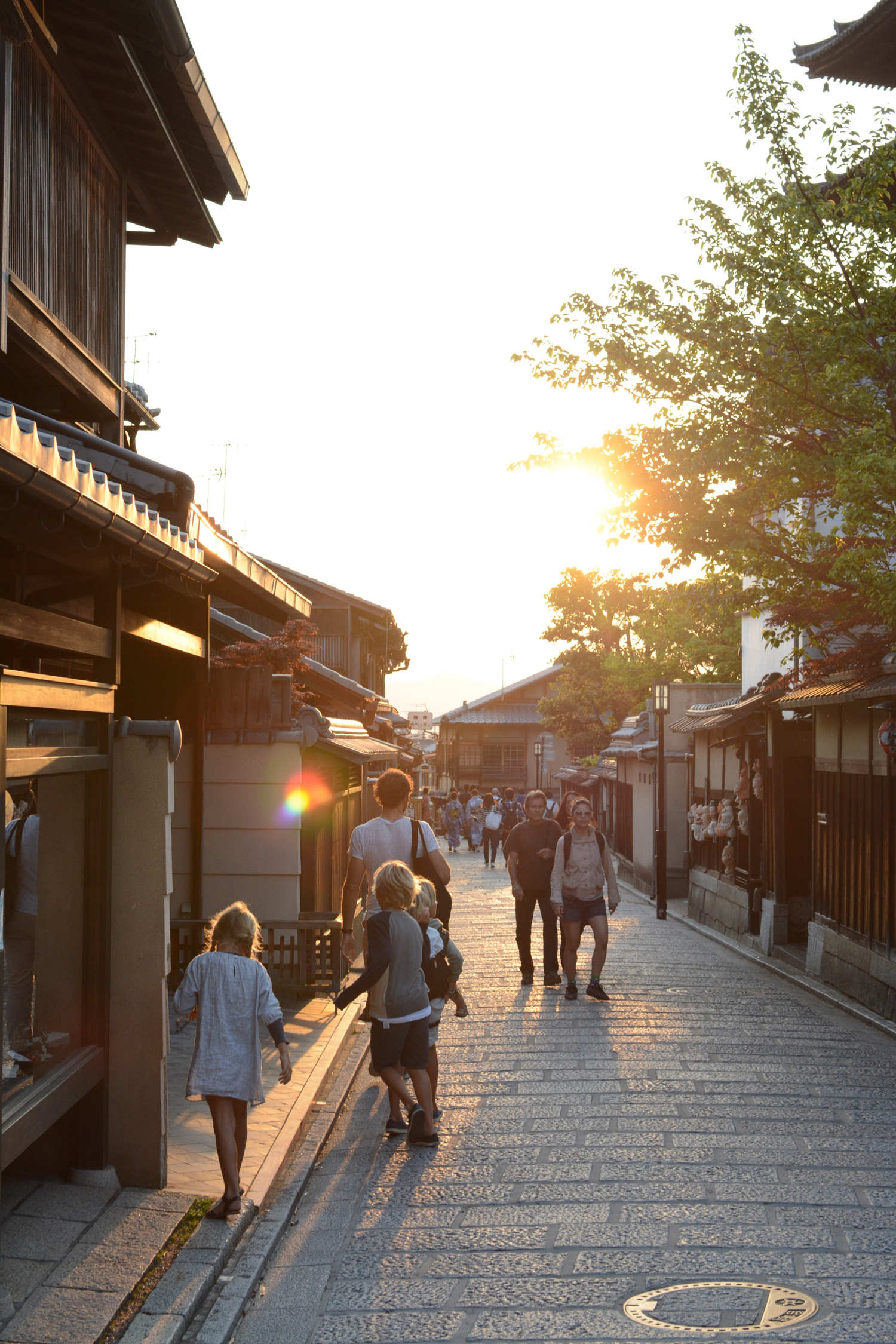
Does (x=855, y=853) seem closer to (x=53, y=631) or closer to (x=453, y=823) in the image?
(x=53, y=631)

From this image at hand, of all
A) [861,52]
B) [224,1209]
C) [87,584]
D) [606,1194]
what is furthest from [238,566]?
[861,52]

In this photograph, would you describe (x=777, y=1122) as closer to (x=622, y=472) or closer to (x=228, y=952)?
(x=228, y=952)

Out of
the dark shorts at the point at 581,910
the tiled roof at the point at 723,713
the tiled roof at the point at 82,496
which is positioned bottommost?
the dark shorts at the point at 581,910

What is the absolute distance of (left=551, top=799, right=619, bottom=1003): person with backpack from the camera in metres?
11.7

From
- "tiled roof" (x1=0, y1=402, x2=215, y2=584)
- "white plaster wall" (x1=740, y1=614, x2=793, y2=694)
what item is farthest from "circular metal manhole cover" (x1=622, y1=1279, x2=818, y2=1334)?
"white plaster wall" (x1=740, y1=614, x2=793, y2=694)

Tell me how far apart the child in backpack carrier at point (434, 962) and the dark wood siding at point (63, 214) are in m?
4.68

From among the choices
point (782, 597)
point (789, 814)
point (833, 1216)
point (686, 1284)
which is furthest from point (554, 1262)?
point (789, 814)

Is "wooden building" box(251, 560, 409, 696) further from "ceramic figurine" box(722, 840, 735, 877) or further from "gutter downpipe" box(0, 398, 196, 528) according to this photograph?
"gutter downpipe" box(0, 398, 196, 528)

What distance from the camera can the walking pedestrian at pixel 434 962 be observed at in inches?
295

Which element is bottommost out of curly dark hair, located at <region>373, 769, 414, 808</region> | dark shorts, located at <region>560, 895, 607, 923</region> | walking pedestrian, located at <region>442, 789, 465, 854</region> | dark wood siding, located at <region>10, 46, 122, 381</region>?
walking pedestrian, located at <region>442, 789, 465, 854</region>

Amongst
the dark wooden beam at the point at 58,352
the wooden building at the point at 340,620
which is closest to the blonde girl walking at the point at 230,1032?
the dark wooden beam at the point at 58,352

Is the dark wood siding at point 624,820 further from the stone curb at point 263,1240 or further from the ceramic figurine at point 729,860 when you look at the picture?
the stone curb at point 263,1240

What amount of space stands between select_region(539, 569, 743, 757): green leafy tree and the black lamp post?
64.8ft

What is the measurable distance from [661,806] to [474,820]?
2284 cm
